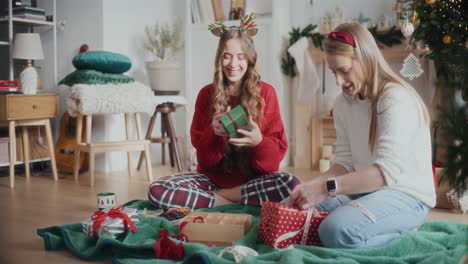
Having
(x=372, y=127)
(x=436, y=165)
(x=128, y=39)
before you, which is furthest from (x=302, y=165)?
(x=372, y=127)

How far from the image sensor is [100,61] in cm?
360

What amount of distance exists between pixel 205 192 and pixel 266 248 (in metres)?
0.69

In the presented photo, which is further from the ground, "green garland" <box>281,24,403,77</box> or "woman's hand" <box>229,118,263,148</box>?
"green garland" <box>281,24,403,77</box>

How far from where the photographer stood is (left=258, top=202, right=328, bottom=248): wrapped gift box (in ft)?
5.60

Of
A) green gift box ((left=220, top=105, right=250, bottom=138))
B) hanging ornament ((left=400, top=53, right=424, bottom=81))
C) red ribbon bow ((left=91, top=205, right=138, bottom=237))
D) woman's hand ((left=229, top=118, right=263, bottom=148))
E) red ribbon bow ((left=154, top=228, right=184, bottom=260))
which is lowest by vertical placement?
red ribbon bow ((left=154, top=228, right=184, bottom=260))

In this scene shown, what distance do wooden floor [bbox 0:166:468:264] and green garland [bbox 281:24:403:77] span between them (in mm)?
834

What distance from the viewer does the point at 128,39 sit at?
414 cm

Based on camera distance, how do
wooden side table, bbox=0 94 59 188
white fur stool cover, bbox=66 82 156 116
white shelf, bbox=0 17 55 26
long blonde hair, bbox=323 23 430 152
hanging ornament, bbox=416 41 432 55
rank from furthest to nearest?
white shelf, bbox=0 17 55 26, white fur stool cover, bbox=66 82 156 116, wooden side table, bbox=0 94 59 188, hanging ornament, bbox=416 41 432 55, long blonde hair, bbox=323 23 430 152

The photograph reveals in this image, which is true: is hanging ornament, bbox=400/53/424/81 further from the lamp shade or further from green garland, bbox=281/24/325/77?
the lamp shade

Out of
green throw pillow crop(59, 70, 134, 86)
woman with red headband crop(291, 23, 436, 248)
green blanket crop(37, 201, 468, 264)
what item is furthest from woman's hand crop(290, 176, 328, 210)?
green throw pillow crop(59, 70, 134, 86)

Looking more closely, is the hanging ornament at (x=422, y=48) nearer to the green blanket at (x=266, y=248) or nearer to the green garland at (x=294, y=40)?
the green garland at (x=294, y=40)

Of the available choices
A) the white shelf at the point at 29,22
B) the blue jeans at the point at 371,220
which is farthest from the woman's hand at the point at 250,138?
the white shelf at the point at 29,22

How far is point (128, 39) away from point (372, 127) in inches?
113

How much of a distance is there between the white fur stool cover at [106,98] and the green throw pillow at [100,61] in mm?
158
